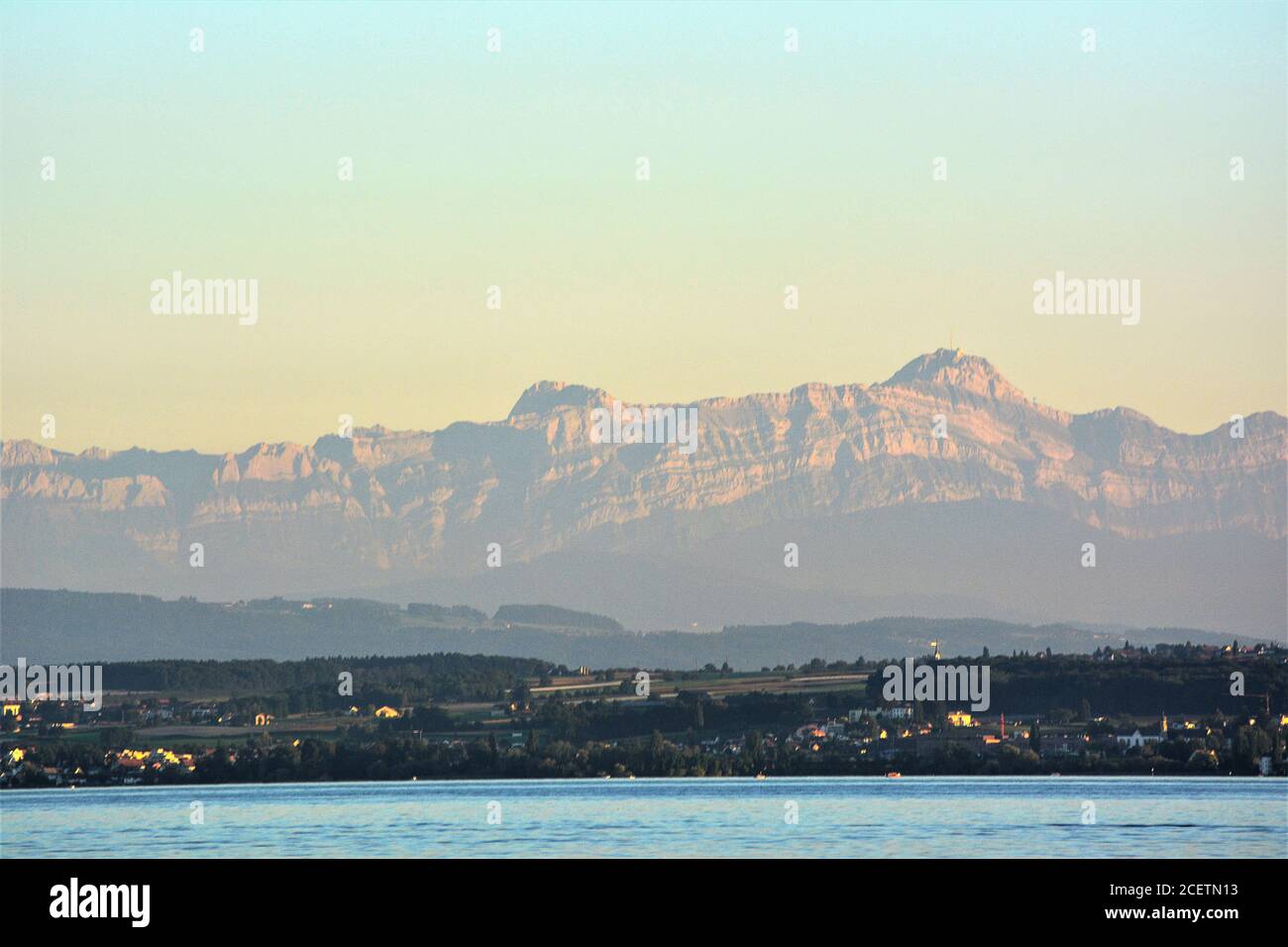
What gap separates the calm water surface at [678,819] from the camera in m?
108

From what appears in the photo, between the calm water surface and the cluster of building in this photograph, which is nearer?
the calm water surface

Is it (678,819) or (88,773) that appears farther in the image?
(88,773)

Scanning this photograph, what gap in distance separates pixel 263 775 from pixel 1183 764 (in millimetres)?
76954

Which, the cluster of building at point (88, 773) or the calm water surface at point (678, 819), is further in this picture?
the cluster of building at point (88, 773)

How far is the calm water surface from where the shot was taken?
4235 inches

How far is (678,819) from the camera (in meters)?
131
